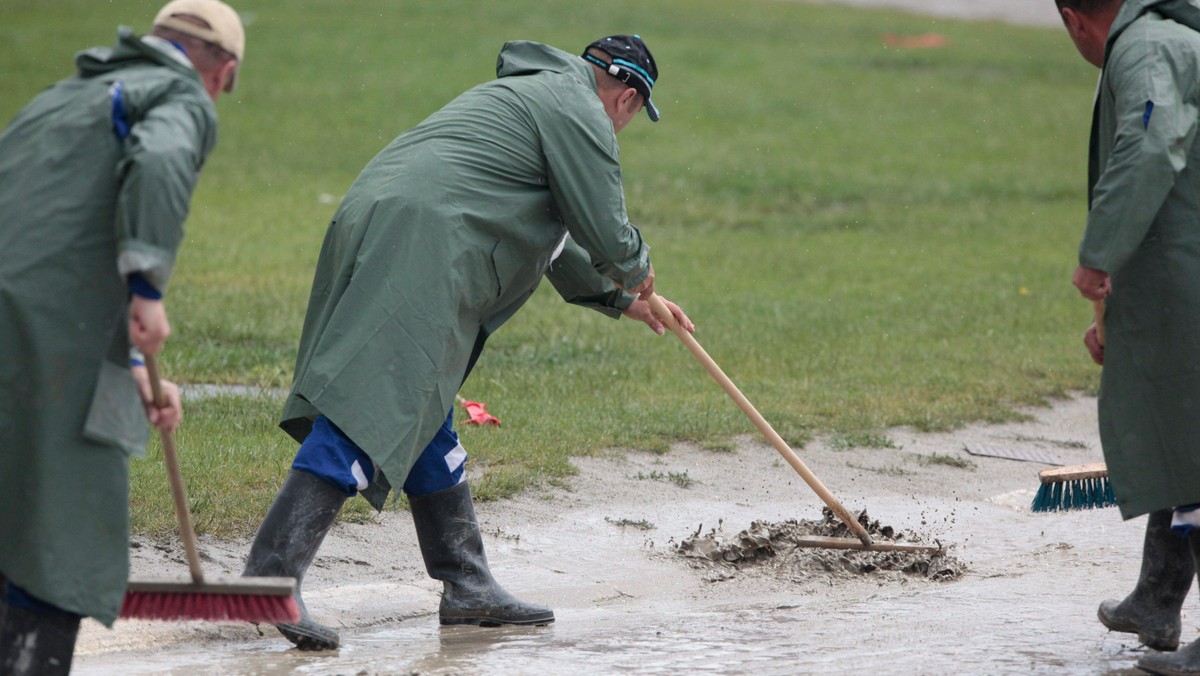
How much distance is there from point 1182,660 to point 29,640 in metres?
3.06

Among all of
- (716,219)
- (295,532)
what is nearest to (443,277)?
(295,532)

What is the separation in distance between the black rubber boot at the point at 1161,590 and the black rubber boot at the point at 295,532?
2.40 m

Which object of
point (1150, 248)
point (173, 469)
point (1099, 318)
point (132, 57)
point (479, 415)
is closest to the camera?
point (132, 57)

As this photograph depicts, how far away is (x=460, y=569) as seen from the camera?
4715 mm

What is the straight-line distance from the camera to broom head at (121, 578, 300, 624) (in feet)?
11.7

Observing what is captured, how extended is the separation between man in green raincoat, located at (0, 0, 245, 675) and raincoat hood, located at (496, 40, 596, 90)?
5.20ft

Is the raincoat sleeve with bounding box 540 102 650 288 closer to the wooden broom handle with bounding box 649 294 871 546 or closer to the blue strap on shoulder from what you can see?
the wooden broom handle with bounding box 649 294 871 546

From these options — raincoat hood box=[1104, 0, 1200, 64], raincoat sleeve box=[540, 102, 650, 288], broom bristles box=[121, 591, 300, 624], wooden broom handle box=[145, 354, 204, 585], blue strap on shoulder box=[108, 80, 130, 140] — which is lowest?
broom bristles box=[121, 591, 300, 624]

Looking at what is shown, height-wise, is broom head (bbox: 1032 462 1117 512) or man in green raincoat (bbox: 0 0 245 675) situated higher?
man in green raincoat (bbox: 0 0 245 675)

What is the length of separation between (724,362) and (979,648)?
4.42m

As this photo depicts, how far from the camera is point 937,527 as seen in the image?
6008 mm

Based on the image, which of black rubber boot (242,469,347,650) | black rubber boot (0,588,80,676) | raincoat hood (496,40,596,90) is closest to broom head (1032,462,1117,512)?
raincoat hood (496,40,596,90)

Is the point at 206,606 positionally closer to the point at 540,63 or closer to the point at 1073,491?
the point at 540,63

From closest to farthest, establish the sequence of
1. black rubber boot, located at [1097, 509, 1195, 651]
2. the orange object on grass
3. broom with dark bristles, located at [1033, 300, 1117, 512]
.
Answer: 1. black rubber boot, located at [1097, 509, 1195, 651]
2. broom with dark bristles, located at [1033, 300, 1117, 512]
3. the orange object on grass
